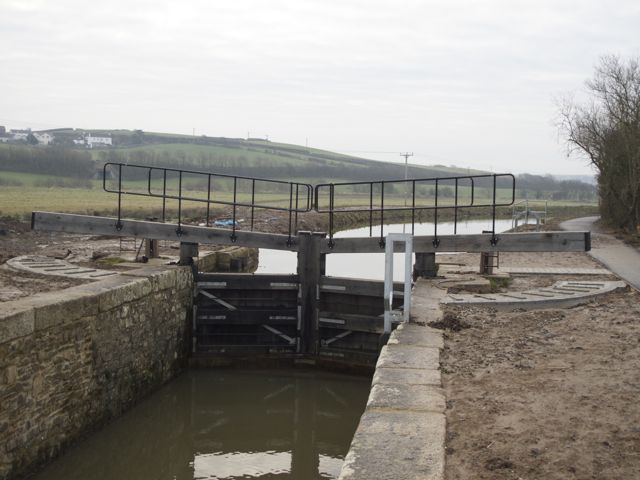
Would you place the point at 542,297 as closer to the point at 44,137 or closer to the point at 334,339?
the point at 334,339

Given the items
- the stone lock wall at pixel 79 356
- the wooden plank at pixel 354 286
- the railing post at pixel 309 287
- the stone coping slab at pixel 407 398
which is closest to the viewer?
the stone coping slab at pixel 407 398

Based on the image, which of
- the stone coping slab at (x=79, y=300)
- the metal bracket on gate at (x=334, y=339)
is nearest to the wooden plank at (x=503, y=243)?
the metal bracket on gate at (x=334, y=339)

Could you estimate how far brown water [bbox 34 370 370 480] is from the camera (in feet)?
29.3

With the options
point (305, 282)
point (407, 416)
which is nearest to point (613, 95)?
point (305, 282)

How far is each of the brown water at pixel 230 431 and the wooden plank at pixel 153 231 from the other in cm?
215

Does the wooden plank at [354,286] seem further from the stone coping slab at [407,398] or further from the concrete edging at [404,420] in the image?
the stone coping slab at [407,398]

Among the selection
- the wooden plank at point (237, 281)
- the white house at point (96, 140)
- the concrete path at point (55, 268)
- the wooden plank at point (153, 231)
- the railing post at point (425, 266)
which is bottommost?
the wooden plank at point (237, 281)

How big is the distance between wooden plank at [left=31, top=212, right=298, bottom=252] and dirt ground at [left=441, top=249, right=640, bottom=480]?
14.3ft

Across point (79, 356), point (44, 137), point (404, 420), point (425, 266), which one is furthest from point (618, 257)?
point (44, 137)

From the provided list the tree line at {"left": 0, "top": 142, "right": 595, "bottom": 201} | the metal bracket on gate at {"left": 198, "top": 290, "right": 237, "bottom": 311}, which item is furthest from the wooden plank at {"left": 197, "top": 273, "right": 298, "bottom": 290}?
the tree line at {"left": 0, "top": 142, "right": 595, "bottom": 201}

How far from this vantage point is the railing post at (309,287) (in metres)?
13.0

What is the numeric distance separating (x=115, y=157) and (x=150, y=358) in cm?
7521

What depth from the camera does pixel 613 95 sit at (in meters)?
28.9

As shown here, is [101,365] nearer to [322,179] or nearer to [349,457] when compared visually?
[349,457]
